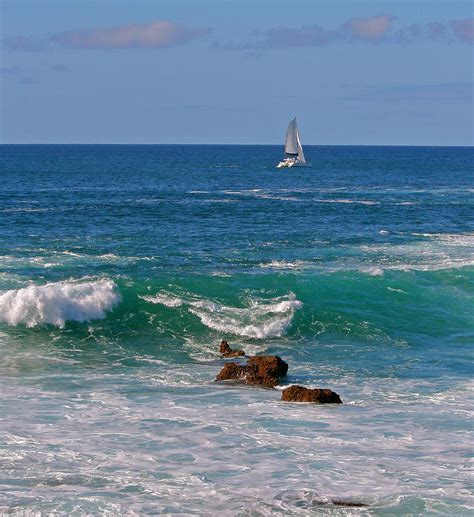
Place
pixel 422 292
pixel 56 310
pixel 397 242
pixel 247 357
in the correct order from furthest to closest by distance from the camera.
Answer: pixel 397 242 < pixel 422 292 < pixel 56 310 < pixel 247 357

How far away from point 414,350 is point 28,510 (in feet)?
55.9

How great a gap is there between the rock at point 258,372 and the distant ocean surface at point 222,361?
398 mm

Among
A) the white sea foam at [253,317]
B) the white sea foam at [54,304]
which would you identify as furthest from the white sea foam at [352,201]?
the white sea foam at [54,304]

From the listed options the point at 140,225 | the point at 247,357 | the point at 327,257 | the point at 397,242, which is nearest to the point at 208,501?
the point at 247,357

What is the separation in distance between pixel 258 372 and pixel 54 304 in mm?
11281

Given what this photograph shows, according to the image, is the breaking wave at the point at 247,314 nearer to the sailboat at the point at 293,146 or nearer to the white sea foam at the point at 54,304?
the white sea foam at the point at 54,304

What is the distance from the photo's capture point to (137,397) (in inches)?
945

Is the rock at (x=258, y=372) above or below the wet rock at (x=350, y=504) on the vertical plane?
above

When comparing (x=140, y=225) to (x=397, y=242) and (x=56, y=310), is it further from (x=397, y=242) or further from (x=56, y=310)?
→ (x=56, y=310)

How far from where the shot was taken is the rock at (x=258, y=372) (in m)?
25.0

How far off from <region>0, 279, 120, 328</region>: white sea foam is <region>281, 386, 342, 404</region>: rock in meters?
12.3
